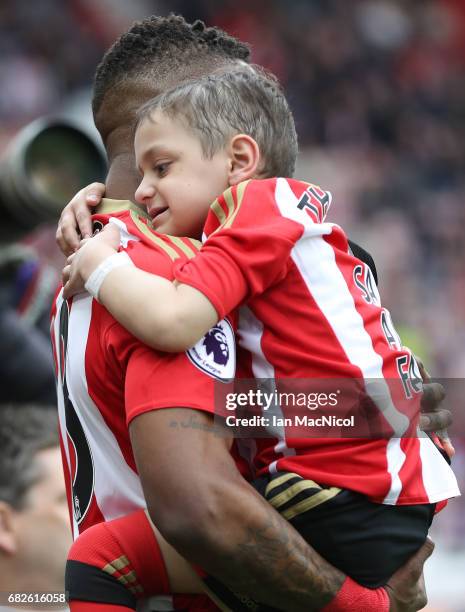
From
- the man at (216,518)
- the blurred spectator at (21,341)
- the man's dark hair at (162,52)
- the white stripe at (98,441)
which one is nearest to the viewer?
the man at (216,518)

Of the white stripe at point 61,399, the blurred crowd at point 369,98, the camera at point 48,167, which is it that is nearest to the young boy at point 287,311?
the white stripe at point 61,399

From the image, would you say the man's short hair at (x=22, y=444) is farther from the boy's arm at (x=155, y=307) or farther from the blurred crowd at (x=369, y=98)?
the blurred crowd at (x=369, y=98)

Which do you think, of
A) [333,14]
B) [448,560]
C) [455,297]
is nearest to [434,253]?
[455,297]

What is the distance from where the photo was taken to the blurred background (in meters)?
8.80

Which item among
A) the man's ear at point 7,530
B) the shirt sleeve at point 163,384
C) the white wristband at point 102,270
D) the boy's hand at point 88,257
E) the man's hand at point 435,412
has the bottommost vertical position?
the shirt sleeve at point 163,384

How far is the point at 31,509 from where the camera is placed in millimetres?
3094

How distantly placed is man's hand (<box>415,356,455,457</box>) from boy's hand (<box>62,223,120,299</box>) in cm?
66

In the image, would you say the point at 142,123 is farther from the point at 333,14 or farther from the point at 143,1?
the point at 333,14

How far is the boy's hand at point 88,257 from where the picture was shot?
180 cm

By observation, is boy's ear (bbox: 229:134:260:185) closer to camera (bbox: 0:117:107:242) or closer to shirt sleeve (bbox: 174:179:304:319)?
shirt sleeve (bbox: 174:179:304:319)

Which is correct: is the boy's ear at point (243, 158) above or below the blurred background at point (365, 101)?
below

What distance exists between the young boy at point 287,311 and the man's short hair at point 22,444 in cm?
141

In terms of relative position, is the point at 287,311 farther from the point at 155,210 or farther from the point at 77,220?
the point at 77,220

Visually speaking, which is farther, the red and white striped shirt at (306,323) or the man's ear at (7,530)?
the man's ear at (7,530)
